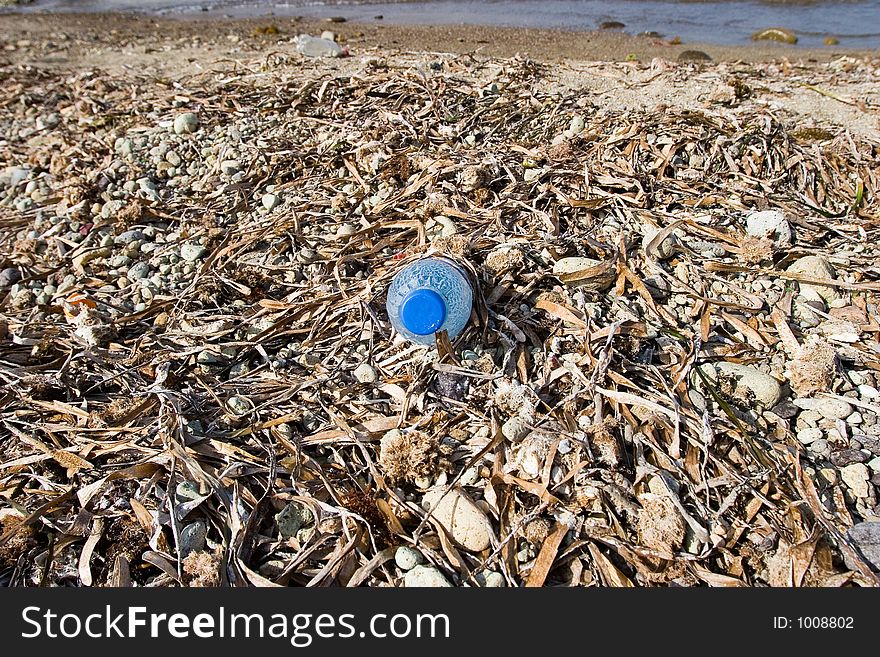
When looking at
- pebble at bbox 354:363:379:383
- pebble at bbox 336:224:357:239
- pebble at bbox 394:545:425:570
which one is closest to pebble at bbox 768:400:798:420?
pebble at bbox 394:545:425:570

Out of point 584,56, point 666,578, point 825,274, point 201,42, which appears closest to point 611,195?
point 825,274

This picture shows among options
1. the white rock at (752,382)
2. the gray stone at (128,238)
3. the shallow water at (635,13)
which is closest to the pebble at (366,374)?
the white rock at (752,382)

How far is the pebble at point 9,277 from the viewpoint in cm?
333

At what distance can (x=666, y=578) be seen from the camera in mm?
1844

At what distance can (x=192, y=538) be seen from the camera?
2.02 metres

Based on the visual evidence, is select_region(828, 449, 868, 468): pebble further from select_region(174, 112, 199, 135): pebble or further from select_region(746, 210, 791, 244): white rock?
select_region(174, 112, 199, 135): pebble

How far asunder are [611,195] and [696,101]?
1.94 m

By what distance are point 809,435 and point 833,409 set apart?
0.59 feet

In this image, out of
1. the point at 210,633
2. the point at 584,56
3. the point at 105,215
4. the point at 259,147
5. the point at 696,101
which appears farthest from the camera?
the point at 584,56

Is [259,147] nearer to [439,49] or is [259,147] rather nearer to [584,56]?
[439,49]

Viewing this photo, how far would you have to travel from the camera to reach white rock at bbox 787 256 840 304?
8.87ft

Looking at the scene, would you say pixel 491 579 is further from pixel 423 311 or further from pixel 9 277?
pixel 9 277

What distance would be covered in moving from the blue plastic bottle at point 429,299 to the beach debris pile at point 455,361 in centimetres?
12

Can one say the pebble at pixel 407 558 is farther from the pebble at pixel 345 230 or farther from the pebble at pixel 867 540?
the pebble at pixel 345 230
